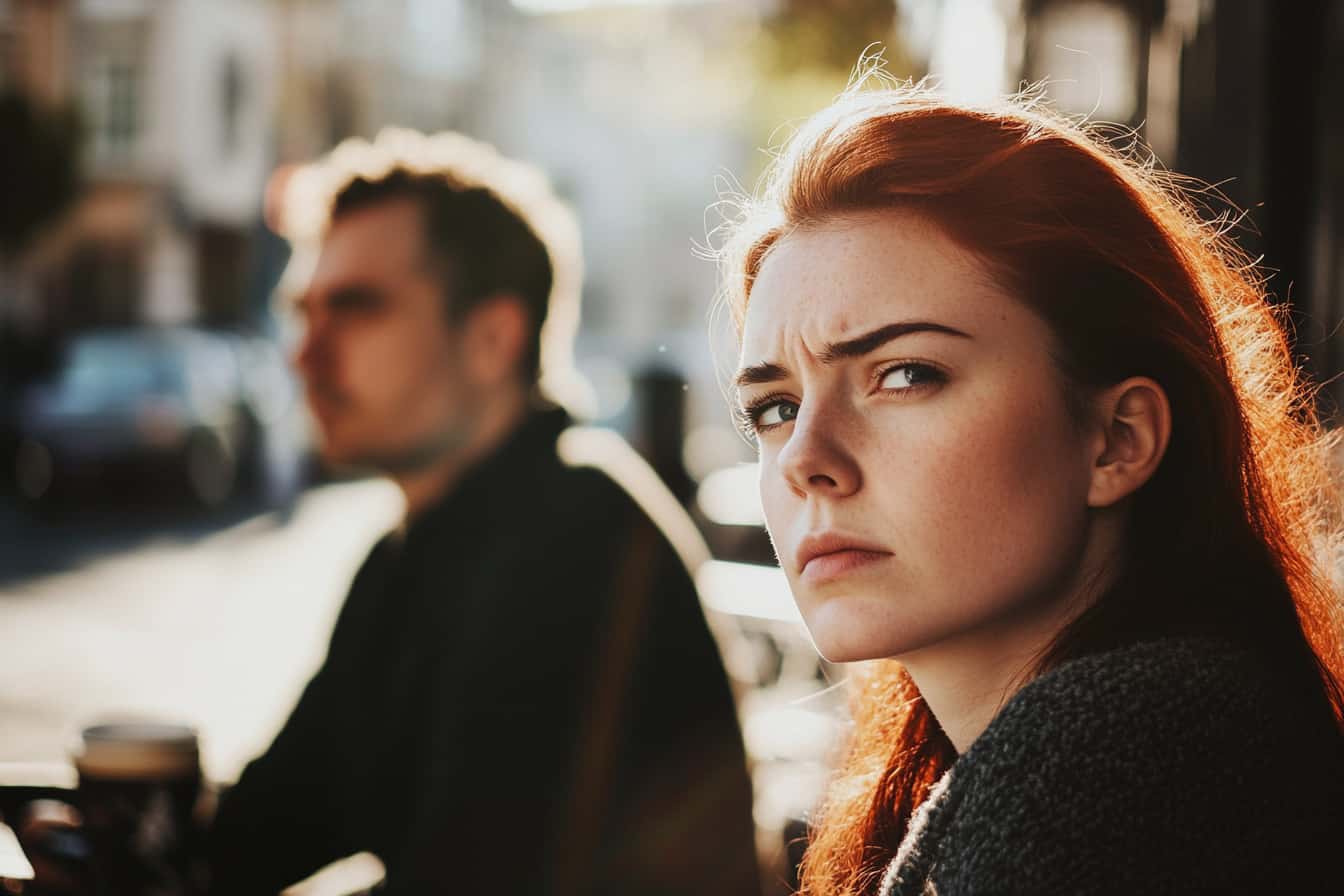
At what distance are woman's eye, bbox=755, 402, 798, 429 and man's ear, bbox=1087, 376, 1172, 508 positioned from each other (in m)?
0.30

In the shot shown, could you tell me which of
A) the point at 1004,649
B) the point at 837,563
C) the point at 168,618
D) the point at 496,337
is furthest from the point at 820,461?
the point at 168,618

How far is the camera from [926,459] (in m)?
1.28

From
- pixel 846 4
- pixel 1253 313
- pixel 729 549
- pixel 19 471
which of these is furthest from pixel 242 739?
pixel 19 471

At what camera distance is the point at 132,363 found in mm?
14992

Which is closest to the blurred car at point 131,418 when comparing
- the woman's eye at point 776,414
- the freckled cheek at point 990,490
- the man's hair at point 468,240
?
the man's hair at point 468,240

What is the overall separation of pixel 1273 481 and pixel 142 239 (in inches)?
1226

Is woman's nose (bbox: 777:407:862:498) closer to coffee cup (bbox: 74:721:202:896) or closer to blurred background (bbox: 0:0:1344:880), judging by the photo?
blurred background (bbox: 0:0:1344:880)

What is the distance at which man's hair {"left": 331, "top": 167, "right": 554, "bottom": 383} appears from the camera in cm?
304

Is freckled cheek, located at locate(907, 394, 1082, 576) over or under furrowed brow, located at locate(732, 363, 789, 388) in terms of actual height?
under

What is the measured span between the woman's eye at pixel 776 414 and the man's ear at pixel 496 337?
5.09ft

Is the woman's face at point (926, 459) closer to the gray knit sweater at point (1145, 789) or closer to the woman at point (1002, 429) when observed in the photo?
the woman at point (1002, 429)

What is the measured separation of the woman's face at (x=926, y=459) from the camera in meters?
1.27

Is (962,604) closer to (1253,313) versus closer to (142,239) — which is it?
(1253,313)

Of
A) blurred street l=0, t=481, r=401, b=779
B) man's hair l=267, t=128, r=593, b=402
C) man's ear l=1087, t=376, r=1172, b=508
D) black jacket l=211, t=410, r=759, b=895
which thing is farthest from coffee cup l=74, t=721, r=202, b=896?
blurred street l=0, t=481, r=401, b=779
